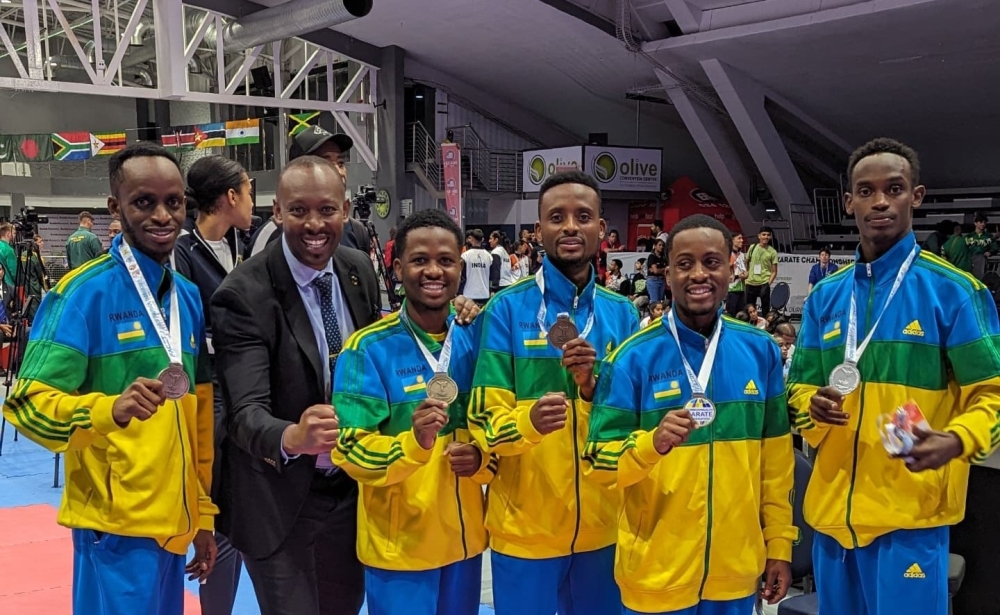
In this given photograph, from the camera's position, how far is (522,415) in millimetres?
2387

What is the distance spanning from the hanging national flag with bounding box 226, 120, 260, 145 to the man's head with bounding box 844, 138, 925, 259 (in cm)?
1645

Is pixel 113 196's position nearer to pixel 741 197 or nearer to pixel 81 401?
pixel 81 401

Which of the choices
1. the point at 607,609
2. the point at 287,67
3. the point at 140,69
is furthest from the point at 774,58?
the point at 140,69

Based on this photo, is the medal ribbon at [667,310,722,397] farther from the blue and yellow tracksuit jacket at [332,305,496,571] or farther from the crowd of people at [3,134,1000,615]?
the blue and yellow tracksuit jacket at [332,305,496,571]

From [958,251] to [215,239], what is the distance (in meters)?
13.1

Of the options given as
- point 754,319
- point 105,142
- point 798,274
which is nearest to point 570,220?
point 754,319

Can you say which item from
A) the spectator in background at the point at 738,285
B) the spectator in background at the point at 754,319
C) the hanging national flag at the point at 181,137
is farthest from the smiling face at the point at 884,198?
the hanging national flag at the point at 181,137

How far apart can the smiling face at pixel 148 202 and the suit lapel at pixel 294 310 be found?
0.31 meters

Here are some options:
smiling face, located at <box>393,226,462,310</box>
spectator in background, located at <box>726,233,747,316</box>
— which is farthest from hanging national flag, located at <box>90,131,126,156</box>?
smiling face, located at <box>393,226,462,310</box>

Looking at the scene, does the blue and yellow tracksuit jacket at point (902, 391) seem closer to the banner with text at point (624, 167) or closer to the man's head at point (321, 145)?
the man's head at point (321, 145)

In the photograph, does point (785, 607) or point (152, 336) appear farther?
point (785, 607)

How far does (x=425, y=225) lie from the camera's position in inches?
99.8

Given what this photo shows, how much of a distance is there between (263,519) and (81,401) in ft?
1.93

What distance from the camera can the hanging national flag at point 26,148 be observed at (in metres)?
20.4
